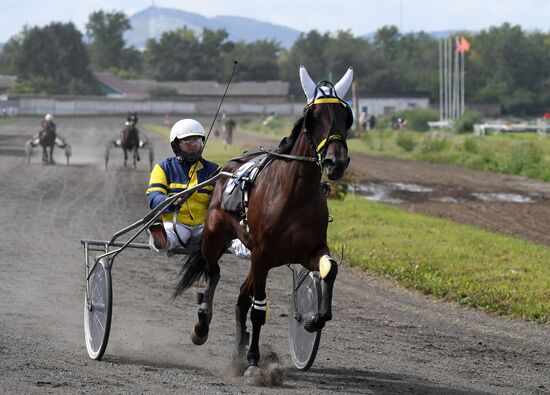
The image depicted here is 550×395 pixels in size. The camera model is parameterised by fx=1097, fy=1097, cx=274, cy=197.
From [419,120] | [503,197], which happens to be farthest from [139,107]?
[503,197]

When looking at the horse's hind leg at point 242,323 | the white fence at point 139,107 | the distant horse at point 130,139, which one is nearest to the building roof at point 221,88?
Answer: the white fence at point 139,107

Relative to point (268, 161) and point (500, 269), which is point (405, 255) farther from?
point (268, 161)

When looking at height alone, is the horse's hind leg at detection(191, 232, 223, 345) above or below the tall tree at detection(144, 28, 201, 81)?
below

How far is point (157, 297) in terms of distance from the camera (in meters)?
10.8

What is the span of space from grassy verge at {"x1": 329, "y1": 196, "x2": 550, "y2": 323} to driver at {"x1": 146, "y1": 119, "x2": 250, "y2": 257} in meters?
3.77

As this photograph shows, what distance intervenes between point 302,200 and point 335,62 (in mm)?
113605

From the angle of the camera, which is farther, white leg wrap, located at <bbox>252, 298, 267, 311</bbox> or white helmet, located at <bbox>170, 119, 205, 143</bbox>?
white helmet, located at <bbox>170, 119, 205, 143</bbox>

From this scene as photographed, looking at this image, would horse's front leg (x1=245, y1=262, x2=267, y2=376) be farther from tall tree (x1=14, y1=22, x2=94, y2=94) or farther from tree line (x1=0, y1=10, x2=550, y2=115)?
tall tree (x1=14, y1=22, x2=94, y2=94)

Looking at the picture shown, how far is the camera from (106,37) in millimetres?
154625

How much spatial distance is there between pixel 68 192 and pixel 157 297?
469 inches

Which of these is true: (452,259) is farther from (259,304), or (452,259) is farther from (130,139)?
(130,139)

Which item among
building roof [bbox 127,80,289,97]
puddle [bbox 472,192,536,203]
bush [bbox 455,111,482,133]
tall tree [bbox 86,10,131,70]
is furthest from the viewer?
tall tree [bbox 86,10,131,70]

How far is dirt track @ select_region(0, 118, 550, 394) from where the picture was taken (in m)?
6.89

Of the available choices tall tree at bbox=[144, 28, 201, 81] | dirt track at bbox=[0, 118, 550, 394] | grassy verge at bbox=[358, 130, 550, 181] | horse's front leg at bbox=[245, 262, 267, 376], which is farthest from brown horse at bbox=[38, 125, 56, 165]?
tall tree at bbox=[144, 28, 201, 81]
